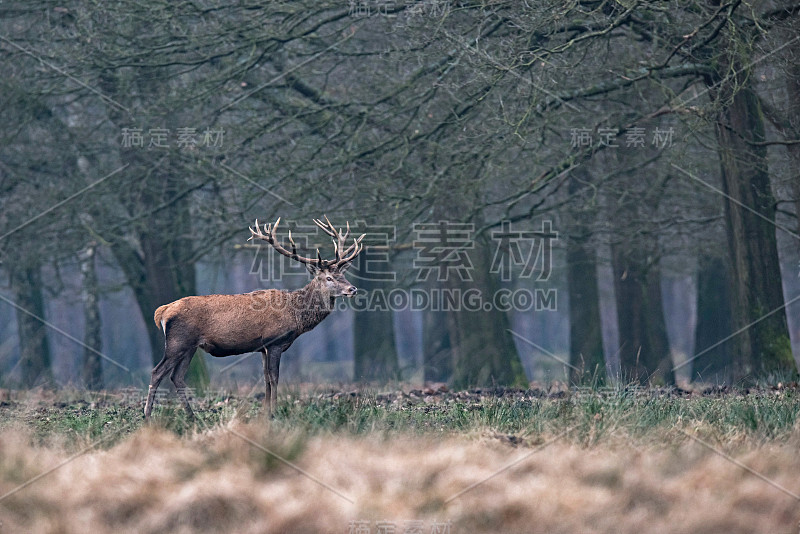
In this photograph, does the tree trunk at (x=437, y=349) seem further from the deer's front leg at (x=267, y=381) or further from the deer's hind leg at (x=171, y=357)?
the deer's hind leg at (x=171, y=357)

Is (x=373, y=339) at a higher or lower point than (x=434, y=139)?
lower

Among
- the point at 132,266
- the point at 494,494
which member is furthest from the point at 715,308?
the point at 494,494

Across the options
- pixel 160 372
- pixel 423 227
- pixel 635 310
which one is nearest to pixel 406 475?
pixel 160 372

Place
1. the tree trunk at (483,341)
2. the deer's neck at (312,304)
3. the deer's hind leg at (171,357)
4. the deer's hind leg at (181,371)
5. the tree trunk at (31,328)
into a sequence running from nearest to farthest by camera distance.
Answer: the deer's hind leg at (171,357), the deer's hind leg at (181,371), the deer's neck at (312,304), the tree trunk at (483,341), the tree trunk at (31,328)

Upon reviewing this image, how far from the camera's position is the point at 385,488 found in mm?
6484

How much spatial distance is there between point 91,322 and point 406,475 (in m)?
13.4

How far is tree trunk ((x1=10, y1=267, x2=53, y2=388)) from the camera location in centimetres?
1812

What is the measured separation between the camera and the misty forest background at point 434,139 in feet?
37.3

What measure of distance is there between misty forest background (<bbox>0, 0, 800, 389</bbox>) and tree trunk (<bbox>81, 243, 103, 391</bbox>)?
136 mm

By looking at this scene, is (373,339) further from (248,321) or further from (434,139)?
(248,321)

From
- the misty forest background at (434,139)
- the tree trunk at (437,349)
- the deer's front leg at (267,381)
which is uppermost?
the misty forest background at (434,139)

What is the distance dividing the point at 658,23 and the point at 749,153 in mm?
2046

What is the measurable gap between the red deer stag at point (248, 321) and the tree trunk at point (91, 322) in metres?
7.97

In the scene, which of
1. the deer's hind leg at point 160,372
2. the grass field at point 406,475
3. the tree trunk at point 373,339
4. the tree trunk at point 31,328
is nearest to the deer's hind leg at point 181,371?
the deer's hind leg at point 160,372
